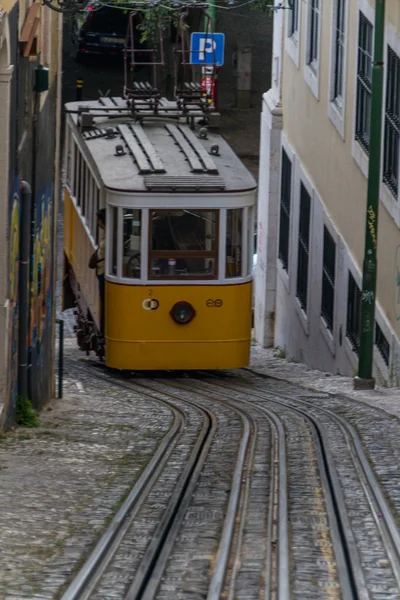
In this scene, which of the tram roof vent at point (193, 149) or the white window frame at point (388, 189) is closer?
the white window frame at point (388, 189)

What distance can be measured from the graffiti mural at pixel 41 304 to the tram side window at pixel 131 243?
1.42 meters

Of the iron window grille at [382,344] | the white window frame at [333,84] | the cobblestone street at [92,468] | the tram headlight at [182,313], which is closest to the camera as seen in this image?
the cobblestone street at [92,468]

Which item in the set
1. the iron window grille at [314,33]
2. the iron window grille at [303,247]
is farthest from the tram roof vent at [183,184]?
the iron window grille at [314,33]

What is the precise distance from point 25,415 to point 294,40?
1365 centimetres

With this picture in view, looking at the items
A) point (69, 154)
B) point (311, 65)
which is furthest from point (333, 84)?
point (69, 154)

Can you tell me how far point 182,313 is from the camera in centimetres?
1645

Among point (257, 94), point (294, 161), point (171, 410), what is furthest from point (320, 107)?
point (257, 94)

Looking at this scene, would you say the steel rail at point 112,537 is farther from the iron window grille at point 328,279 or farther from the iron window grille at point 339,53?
the iron window grille at point 339,53

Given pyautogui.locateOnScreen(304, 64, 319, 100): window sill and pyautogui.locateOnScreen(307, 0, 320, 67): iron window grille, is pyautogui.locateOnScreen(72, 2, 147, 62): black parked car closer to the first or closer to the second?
pyautogui.locateOnScreen(307, 0, 320, 67): iron window grille

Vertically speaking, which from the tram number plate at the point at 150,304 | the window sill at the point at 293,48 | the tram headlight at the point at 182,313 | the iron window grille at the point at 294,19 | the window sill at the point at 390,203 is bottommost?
the tram headlight at the point at 182,313

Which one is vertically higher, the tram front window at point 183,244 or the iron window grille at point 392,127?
the iron window grille at point 392,127

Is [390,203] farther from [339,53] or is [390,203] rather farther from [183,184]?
[339,53]

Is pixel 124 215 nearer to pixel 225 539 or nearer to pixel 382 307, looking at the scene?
pixel 382 307

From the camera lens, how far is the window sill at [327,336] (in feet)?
63.8
